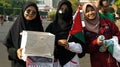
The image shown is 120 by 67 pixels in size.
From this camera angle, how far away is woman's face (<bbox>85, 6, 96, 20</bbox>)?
470cm

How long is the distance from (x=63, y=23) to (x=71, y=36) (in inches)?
7.5

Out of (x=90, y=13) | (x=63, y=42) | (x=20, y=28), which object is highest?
(x=90, y=13)

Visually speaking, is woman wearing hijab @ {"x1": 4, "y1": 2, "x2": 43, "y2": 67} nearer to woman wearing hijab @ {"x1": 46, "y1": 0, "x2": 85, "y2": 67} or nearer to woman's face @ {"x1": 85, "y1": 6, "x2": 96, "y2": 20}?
woman wearing hijab @ {"x1": 46, "y1": 0, "x2": 85, "y2": 67}

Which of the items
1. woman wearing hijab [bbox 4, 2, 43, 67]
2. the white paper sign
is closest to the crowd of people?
woman wearing hijab [bbox 4, 2, 43, 67]

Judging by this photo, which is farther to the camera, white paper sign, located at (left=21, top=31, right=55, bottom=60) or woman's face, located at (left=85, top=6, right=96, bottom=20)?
woman's face, located at (left=85, top=6, right=96, bottom=20)

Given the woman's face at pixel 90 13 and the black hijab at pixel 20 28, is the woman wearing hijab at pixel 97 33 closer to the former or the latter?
the woman's face at pixel 90 13

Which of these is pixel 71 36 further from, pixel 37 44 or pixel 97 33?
pixel 37 44

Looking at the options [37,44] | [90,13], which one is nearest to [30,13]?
[37,44]

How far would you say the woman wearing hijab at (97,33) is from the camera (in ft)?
15.5

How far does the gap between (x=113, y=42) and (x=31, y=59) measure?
1.14 m

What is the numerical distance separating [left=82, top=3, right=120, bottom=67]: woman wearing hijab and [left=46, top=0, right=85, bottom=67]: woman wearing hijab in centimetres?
16

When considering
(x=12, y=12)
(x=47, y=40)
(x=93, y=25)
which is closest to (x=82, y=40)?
(x=93, y=25)

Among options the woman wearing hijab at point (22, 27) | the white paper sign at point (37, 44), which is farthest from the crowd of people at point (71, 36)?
the white paper sign at point (37, 44)

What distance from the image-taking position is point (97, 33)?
15.8ft
